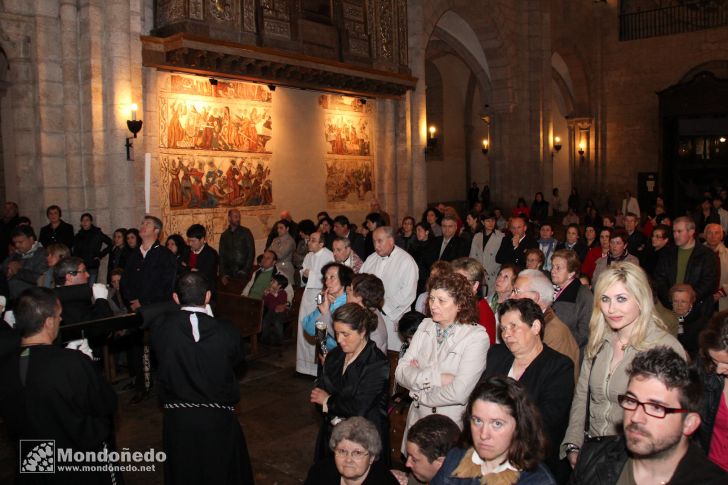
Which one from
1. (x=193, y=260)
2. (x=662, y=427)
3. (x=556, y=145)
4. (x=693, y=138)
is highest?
(x=556, y=145)

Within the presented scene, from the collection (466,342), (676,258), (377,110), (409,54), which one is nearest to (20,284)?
(466,342)

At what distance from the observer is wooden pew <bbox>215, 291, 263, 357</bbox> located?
7.70 m

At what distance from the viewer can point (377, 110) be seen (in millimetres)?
15852

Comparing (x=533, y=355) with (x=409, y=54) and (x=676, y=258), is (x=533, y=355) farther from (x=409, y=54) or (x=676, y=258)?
(x=409, y=54)

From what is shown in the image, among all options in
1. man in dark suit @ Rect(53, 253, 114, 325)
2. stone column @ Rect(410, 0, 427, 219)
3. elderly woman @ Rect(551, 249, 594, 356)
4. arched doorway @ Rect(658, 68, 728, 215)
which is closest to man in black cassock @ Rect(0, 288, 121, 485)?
man in dark suit @ Rect(53, 253, 114, 325)

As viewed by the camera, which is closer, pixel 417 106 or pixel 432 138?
pixel 417 106

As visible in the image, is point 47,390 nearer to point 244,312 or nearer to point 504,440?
point 504,440

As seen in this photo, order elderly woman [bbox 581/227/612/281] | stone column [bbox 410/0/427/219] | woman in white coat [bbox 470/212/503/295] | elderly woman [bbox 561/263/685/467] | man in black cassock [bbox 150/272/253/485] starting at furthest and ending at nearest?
stone column [bbox 410/0/427/219] < woman in white coat [bbox 470/212/503/295] < elderly woman [bbox 581/227/612/281] < man in black cassock [bbox 150/272/253/485] < elderly woman [bbox 561/263/685/467]

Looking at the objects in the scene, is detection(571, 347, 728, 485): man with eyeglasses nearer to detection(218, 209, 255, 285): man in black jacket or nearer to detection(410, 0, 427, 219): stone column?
detection(218, 209, 255, 285): man in black jacket

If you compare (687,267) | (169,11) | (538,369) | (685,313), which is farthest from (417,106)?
(538,369)

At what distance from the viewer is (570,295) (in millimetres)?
5160

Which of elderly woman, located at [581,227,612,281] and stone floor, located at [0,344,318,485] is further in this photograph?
elderly woman, located at [581,227,612,281]

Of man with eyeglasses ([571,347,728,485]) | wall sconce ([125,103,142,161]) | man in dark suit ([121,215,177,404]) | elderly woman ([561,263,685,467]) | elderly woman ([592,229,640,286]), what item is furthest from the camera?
wall sconce ([125,103,142,161])

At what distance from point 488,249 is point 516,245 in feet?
1.83
